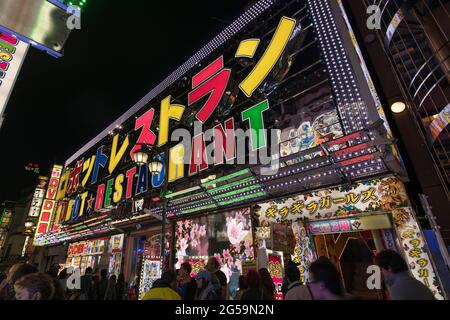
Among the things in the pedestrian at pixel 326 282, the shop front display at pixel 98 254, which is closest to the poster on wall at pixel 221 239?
the pedestrian at pixel 326 282

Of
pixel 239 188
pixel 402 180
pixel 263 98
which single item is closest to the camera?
pixel 402 180

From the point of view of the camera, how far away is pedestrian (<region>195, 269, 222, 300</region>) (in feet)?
16.7

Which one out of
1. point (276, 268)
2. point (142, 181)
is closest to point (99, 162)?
point (142, 181)

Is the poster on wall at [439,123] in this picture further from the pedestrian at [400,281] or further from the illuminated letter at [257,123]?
the pedestrian at [400,281]

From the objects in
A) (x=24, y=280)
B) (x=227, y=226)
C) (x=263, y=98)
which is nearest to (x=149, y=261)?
(x=227, y=226)

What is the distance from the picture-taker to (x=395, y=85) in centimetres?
1045

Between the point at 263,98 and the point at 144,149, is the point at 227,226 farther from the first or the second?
the point at 263,98

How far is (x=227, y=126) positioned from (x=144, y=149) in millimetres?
3367

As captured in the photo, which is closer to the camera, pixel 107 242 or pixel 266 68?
pixel 266 68

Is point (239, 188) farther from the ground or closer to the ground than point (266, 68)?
closer to the ground

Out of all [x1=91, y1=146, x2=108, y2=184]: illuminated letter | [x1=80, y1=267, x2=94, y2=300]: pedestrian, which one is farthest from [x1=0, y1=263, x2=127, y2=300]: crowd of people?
[x1=91, y1=146, x2=108, y2=184]: illuminated letter

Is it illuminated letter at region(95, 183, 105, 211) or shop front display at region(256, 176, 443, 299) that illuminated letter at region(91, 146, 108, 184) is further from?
shop front display at region(256, 176, 443, 299)

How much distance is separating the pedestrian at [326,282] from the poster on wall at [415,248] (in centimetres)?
475

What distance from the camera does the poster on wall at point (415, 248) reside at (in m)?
5.73
